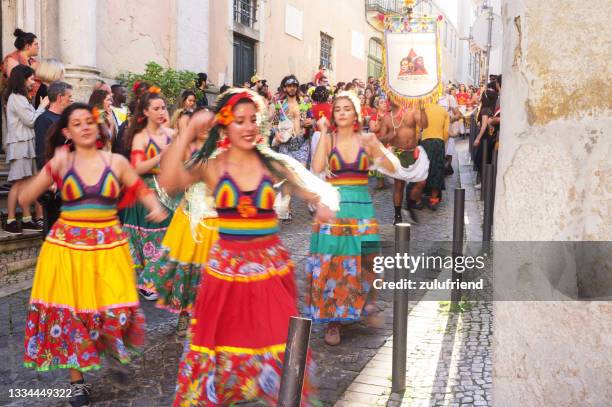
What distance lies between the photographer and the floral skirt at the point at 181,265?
194 inches

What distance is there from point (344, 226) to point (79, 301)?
1.97 m

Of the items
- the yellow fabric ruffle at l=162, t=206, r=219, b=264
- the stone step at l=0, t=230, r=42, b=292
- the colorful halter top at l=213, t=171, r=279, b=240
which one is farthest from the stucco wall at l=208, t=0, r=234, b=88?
the colorful halter top at l=213, t=171, r=279, b=240

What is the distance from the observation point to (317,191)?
3299 millimetres

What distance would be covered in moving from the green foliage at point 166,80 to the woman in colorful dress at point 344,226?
637cm

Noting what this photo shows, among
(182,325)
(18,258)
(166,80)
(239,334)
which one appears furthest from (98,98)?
(166,80)

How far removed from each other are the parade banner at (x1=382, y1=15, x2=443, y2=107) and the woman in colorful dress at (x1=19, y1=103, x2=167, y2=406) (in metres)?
7.18

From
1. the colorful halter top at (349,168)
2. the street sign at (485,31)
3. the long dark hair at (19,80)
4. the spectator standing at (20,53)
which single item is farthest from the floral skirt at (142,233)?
the street sign at (485,31)

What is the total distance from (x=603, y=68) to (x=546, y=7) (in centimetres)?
21

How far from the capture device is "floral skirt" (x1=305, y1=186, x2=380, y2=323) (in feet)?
16.1

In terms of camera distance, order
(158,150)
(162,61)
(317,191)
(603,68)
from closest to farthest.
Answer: (603,68) < (317,191) < (158,150) < (162,61)

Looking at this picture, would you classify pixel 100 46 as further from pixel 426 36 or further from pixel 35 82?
pixel 426 36

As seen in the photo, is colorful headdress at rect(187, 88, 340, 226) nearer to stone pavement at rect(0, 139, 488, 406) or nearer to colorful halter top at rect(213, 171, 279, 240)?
colorful halter top at rect(213, 171, 279, 240)

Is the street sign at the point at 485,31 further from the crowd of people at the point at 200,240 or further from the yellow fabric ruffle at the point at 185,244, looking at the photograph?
the yellow fabric ruffle at the point at 185,244

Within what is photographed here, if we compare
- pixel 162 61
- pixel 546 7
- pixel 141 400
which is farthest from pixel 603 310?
pixel 162 61
